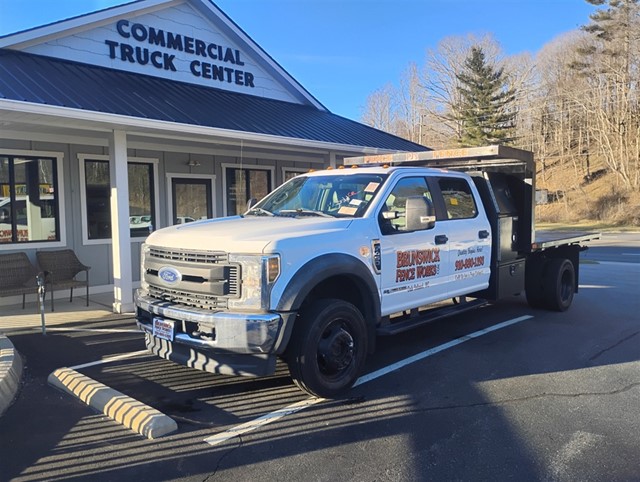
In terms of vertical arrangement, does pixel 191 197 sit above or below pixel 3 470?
above

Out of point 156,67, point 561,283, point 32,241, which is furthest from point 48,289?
point 561,283

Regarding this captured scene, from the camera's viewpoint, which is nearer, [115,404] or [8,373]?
[115,404]

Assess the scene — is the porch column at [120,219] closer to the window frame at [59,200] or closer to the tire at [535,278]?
the window frame at [59,200]

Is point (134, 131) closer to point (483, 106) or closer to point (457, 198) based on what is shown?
point (457, 198)

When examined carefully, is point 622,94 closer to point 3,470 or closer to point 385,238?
point 385,238

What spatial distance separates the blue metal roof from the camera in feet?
24.8

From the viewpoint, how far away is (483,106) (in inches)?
1892

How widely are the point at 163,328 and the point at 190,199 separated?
24.1 ft

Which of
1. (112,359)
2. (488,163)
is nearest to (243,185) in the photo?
(488,163)

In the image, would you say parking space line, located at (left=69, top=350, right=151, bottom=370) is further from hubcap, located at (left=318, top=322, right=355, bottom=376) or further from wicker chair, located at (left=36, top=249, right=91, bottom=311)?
wicker chair, located at (left=36, top=249, right=91, bottom=311)

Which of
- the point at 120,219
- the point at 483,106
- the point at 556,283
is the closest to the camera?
the point at 556,283

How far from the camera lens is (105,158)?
399 inches

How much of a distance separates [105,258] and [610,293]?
9.76 m

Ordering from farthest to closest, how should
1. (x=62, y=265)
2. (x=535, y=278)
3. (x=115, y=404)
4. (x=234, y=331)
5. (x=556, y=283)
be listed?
(x=62, y=265), (x=535, y=278), (x=556, y=283), (x=115, y=404), (x=234, y=331)
